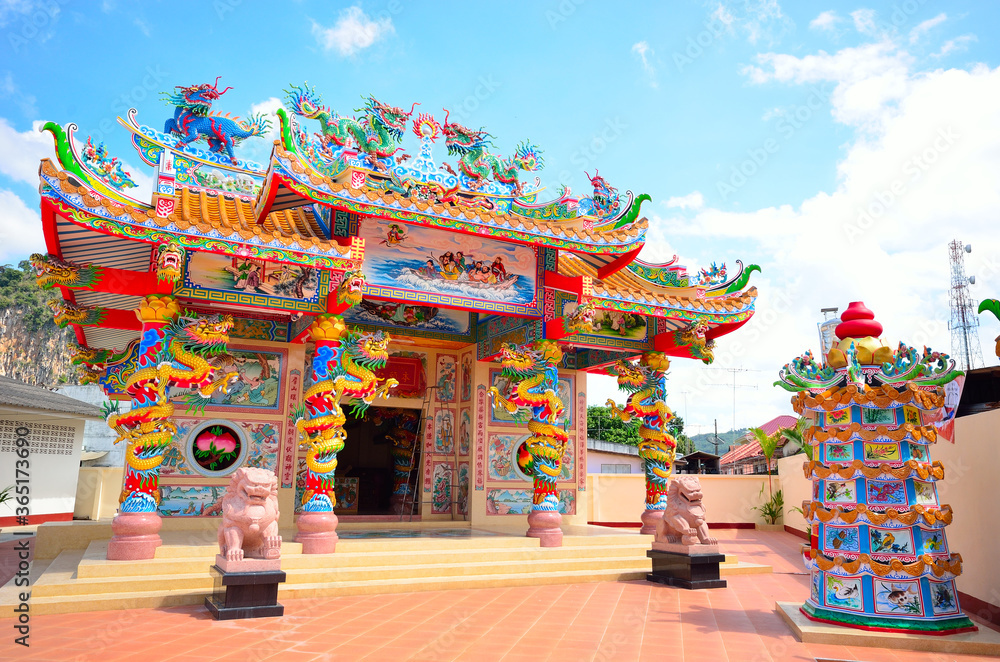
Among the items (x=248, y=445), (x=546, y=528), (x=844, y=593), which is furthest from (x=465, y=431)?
(x=844, y=593)

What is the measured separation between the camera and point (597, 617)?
6234mm

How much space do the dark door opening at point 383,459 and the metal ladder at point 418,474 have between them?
0.02 meters

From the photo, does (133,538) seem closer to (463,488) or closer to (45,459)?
(463,488)

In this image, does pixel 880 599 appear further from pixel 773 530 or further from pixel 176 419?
pixel 773 530

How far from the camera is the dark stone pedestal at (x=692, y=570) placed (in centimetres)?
779

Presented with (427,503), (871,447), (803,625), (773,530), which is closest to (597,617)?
(803,625)

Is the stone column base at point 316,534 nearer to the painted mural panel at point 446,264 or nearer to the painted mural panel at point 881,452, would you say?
the painted mural panel at point 446,264

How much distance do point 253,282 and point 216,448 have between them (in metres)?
2.91

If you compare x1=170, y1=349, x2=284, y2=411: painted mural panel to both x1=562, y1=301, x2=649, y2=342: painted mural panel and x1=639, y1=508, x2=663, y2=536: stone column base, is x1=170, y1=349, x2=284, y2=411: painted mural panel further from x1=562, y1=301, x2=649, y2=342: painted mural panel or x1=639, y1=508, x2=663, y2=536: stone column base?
x1=639, y1=508, x2=663, y2=536: stone column base

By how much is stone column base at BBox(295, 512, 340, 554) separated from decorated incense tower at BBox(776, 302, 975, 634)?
4926 millimetres

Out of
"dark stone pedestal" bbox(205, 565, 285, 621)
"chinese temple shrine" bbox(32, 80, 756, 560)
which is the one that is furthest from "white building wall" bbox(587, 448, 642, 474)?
"dark stone pedestal" bbox(205, 565, 285, 621)

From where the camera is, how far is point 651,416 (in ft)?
33.1

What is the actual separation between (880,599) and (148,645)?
5.73 meters

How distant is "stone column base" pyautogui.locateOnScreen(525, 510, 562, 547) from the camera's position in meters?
8.63
